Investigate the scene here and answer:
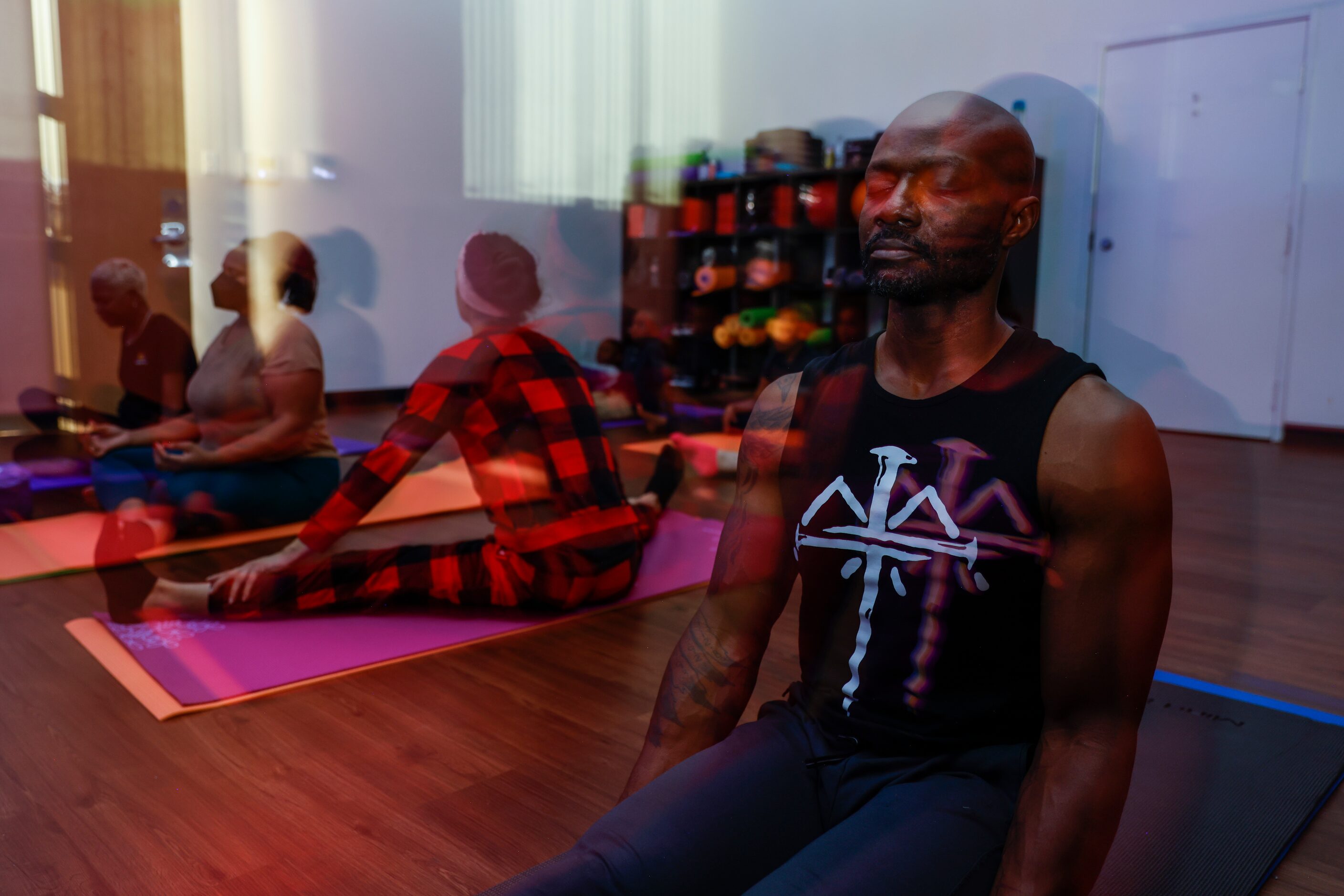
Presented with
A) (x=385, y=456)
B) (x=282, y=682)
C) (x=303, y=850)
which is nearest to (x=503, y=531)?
(x=385, y=456)

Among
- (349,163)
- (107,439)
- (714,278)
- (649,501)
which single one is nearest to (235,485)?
(107,439)

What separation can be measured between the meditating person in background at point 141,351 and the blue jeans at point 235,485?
0.14 meters

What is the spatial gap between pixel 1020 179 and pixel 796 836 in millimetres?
489

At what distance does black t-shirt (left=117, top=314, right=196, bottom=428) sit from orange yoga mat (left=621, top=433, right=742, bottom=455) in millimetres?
1424

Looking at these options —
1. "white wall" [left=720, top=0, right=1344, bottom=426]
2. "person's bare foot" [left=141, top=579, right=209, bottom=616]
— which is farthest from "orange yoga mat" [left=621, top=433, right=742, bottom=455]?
"person's bare foot" [left=141, top=579, right=209, bottom=616]

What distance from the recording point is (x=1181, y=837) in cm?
106

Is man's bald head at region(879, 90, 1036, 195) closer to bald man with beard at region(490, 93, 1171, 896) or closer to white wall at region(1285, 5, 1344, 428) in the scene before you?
bald man with beard at region(490, 93, 1171, 896)

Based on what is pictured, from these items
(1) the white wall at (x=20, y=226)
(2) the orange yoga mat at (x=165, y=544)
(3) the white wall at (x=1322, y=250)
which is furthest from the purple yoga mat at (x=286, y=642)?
(3) the white wall at (x=1322, y=250)

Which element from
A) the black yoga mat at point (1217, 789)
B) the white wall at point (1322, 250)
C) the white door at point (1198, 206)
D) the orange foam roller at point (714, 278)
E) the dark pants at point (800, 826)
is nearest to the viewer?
the dark pants at point (800, 826)

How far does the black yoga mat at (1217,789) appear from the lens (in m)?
0.99

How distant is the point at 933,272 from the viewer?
67 centimetres

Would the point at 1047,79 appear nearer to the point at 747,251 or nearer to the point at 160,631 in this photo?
the point at 160,631

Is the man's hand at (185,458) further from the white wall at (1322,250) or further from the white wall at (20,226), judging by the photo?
the white wall at (1322,250)

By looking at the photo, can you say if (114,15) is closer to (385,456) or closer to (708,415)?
(385,456)
